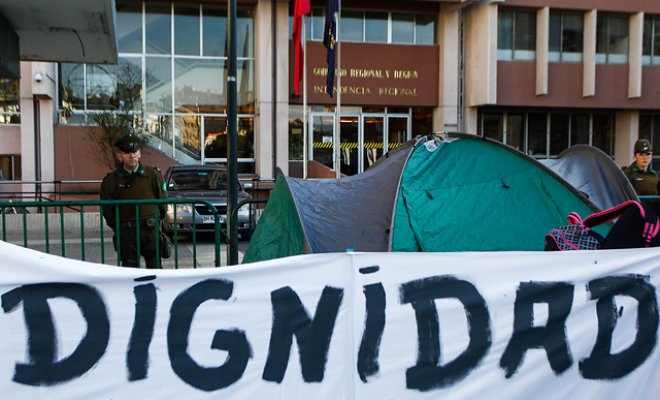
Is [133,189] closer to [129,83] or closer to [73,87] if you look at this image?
[129,83]

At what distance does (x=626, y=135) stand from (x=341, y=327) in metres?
23.9

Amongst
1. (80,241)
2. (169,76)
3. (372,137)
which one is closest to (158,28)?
(169,76)

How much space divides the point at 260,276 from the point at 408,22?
20.9m

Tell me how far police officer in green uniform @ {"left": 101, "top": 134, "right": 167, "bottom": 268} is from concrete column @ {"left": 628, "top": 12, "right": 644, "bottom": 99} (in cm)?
2142

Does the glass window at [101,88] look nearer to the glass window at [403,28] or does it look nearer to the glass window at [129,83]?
the glass window at [129,83]

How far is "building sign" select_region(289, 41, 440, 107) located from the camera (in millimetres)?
21469

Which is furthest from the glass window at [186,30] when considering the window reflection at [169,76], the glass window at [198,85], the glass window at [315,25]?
the glass window at [315,25]

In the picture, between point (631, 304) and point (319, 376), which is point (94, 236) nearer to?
point (319, 376)

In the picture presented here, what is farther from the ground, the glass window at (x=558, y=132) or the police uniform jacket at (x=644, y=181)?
the glass window at (x=558, y=132)

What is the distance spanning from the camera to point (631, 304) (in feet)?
11.6

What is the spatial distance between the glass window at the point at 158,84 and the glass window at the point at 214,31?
4.80 feet

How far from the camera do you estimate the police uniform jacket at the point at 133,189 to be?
628cm

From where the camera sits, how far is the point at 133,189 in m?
6.52

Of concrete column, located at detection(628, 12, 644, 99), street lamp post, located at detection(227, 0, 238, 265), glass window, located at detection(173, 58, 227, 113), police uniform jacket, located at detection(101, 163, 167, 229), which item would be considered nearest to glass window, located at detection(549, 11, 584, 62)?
concrete column, located at detection(628, 12, 644, 99)
